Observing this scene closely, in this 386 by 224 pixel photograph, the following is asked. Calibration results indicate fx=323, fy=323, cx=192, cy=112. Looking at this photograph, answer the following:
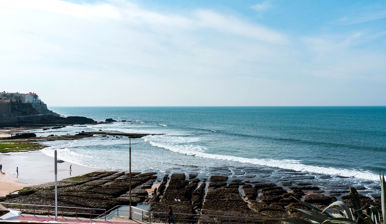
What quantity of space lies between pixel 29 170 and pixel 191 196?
2455 cm

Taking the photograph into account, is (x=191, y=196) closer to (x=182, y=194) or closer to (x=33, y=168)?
(x=182, y=194)

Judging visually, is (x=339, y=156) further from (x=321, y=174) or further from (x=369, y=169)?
(x=321, y=174)

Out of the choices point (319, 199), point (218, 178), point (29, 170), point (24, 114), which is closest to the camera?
point (319, 199)

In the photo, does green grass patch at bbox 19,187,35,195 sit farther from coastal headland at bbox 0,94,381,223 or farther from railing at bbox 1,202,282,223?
railing at bbox 1,202,282,223

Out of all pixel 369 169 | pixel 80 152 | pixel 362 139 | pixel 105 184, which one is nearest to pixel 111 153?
pixel 80 152

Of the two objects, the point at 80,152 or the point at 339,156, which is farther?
the point at 80,152

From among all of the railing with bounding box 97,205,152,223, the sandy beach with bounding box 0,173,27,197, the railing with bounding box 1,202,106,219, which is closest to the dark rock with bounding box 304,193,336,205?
the railing with bounding box 97,205,152,223

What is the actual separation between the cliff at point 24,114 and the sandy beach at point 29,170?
210 feet

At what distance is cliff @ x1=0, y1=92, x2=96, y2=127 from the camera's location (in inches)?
4378

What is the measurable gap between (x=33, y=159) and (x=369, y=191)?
46222 mm

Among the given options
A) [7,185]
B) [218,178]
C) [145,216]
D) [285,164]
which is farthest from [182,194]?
[285,164]

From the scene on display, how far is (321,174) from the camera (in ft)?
130

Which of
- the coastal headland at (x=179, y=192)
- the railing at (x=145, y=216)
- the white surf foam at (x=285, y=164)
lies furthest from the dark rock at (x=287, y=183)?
the railing at (x=145, y=216)

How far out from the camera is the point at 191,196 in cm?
2994
